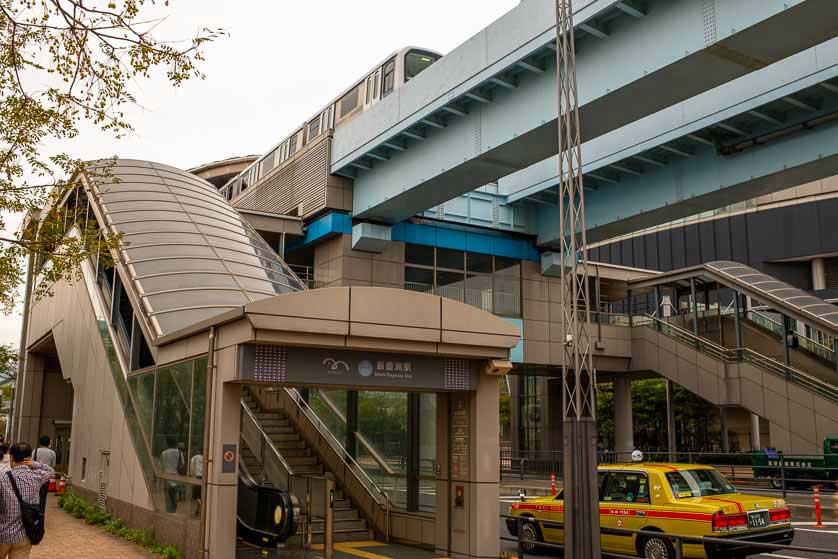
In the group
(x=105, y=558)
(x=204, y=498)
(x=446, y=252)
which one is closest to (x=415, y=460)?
(x=204, y=498)

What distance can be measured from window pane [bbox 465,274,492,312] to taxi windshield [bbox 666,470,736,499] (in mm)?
16947

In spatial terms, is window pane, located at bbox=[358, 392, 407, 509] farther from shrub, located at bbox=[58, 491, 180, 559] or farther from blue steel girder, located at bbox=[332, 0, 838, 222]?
blue steel girder, located at bbox=[332, 0, 838, 222]

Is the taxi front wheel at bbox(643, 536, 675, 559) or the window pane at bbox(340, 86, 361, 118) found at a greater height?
the window pane at bbox(340, 86, 361, 118)

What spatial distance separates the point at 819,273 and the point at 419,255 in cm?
3743

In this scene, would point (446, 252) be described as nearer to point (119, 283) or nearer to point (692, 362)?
point (692, 362)

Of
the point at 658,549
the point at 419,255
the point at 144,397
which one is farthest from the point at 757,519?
the point at 419,255

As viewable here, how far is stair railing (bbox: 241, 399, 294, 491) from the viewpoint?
45.3 ft

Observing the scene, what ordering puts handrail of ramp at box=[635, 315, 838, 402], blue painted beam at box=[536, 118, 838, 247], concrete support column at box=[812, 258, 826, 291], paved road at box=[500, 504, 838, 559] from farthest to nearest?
1. concrete support column at box=[812, 258, 826, 291]
2. handrail of ramp at box=[635, 315, 838, 402]
3. blue painted beam at box=[536, 118, 838, 247]
4. paved road at box=[500, 504, 838, 559]

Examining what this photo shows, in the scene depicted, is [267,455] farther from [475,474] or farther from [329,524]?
[475,474]

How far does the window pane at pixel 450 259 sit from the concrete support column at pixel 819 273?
3534 cm

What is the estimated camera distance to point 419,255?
91.9ft

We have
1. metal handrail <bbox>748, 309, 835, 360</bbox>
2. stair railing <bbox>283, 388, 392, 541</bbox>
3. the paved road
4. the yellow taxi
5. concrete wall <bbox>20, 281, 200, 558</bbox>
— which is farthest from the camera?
metal handrail <bbox>748, 309, 835, 360</bbox>

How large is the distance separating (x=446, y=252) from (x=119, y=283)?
507 inches

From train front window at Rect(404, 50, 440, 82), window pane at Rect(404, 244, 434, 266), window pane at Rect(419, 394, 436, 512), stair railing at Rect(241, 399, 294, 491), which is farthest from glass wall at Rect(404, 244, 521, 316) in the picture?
window pane at Rect(419, 394, 436, 512)
